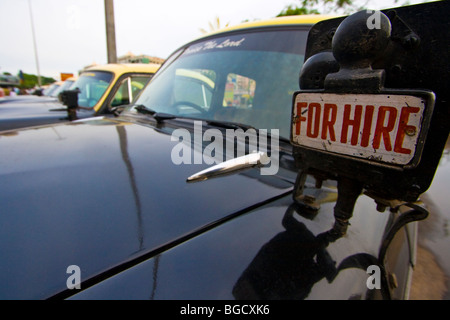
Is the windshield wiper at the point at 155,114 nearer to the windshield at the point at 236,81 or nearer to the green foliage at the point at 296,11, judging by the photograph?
the windshield at the point at 236,81

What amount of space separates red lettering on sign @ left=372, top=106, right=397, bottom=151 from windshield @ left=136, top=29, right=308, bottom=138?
637 mm

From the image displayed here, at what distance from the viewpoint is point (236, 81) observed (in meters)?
1.60

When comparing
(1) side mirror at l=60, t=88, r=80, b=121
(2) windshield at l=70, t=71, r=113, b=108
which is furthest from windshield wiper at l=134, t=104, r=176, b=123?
(2) windshield at l=70, t=71, r=113, b=108

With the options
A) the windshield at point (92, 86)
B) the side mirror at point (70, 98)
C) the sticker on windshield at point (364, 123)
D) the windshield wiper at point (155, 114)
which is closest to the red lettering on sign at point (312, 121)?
the sticker on windshield at point (364, 123)

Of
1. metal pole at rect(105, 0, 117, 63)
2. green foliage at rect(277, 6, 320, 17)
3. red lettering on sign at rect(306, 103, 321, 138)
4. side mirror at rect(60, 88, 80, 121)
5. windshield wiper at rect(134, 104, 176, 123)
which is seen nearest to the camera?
red lettering on sign at rect(306, 103, 321, 138)

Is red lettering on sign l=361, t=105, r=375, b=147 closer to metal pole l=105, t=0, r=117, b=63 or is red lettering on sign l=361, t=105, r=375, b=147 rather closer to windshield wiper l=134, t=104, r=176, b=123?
windshield wiper l=134, t=104, r=176, b=123

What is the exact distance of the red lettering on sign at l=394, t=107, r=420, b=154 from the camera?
0.50 m

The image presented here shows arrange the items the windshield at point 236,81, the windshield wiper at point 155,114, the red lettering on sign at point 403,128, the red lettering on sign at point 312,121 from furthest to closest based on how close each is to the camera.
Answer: the windshield wiper at point 155,114
the windshield at point 236,81
the red lettering on sign at point 312,121
the red lettering on sign at point 403,128

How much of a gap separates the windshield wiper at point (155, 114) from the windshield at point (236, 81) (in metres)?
0.05

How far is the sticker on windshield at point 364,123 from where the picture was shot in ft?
1.66

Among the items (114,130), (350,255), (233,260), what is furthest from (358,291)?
(114,130)

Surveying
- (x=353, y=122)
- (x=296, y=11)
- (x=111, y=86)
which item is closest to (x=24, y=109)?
(x=111, y=86)
